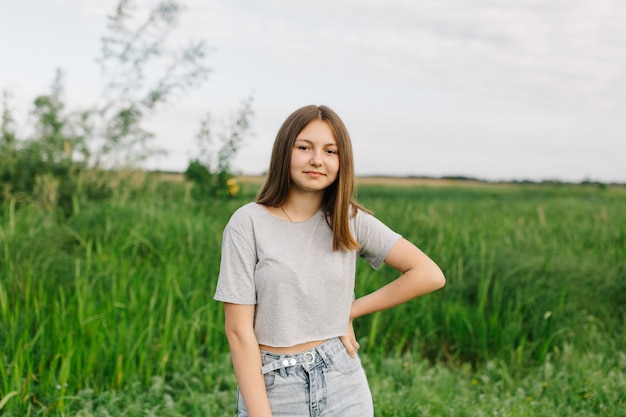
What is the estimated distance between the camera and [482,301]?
5.33 meters

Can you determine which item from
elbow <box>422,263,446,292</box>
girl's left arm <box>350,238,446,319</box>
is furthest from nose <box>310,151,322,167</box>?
elbow <box>422,263,446,292</box>

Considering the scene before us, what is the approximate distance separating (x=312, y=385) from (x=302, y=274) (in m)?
0.34

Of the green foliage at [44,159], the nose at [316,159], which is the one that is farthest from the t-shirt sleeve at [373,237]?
the green foliage at [44,159]

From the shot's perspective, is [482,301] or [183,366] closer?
[183,366]

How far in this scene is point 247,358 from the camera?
2.02 metres

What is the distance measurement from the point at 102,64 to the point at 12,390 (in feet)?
29.2

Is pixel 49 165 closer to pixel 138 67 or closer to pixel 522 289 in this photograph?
pixel 138 67

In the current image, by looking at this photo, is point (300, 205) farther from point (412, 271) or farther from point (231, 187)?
point (231, 187)

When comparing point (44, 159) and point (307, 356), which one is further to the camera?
→ point (44, 159)

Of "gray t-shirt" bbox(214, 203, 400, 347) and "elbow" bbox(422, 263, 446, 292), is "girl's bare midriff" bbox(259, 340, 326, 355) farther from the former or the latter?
"elbow" bbox(422, 263, 446, 292)

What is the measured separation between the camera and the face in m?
2.12

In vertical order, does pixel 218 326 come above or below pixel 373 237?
below

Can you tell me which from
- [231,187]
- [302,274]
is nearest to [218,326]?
[302,274]

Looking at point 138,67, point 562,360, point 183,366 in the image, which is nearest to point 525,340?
point 562,360
